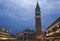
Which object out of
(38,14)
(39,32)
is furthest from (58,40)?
(38,14)

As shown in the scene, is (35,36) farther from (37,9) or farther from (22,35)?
(37,9)

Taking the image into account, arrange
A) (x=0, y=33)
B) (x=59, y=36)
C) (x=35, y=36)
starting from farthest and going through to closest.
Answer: (x=35, y=36), (x=0, y=33), (x=59, y=36)

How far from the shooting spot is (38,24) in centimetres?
10262

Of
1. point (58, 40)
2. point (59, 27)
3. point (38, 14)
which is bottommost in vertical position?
point (58, 40)

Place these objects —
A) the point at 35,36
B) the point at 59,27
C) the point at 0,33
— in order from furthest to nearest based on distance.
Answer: the point at 35,36
the point at 0,33
the point at 59,27

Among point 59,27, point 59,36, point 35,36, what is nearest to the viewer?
point 59,36

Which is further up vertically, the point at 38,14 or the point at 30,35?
the point at 38,14

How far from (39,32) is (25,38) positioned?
9487 millimetres

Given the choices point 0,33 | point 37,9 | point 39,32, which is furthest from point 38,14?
point 0,33

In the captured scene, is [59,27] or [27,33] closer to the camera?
[59,27]

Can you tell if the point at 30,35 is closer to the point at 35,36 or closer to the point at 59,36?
the point at 35,36

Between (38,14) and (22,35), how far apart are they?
15.6 metres

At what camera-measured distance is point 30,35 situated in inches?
4264

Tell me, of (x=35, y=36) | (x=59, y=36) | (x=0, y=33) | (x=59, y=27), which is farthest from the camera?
(x=35, y=36)
